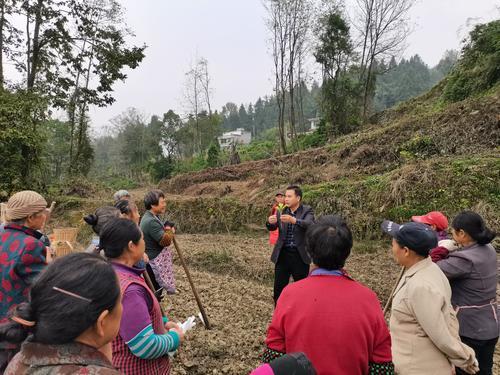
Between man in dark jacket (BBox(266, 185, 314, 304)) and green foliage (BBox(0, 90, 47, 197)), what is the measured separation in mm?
10671

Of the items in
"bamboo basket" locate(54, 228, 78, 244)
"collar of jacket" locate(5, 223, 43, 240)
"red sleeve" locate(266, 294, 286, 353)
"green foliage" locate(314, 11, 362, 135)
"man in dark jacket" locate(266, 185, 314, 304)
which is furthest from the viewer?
"green foliage" locate(314, 11, 362, 135)

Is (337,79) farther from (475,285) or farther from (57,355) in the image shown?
(57,355)

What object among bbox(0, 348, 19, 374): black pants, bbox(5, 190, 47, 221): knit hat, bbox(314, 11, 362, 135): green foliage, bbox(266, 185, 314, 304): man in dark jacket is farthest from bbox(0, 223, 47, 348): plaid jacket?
bbox(314, 11, 362, 135): green foliage

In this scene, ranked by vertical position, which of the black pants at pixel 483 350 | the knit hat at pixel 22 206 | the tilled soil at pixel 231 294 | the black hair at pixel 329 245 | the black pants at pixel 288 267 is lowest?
the tilled soil at pixel 231 294

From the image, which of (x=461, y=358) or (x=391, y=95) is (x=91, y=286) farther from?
(x=391, y=95)

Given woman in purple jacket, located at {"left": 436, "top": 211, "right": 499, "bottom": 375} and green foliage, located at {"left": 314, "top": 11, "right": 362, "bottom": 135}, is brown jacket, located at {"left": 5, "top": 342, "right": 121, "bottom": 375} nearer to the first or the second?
woman in purple jacket, located at {"left": 436, "top": 211, "right": 499, "bottom": 375}

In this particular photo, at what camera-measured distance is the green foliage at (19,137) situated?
11570 mm

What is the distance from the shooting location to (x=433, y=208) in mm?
8398

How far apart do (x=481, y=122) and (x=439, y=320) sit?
10.9 m

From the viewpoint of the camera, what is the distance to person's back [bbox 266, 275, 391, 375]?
5.56 ft

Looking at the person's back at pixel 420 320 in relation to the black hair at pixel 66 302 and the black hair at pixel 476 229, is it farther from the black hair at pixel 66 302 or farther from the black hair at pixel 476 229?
the black hair at pixel 66 302

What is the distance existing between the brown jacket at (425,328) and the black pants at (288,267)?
7.27 ft

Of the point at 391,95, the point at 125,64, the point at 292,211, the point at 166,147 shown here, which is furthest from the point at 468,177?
the point at 391,95

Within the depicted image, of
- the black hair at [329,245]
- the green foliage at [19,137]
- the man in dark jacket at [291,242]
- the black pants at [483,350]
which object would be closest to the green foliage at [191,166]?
the green foliage at [19,137]
